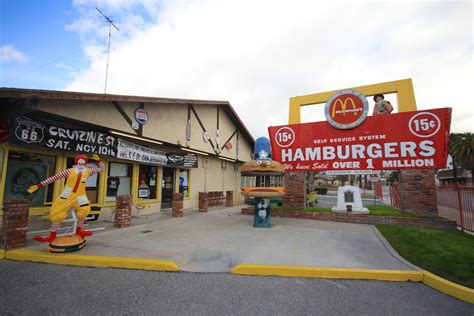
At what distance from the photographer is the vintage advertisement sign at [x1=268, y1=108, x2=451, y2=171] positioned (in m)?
9.69

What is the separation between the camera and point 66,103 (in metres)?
7.43

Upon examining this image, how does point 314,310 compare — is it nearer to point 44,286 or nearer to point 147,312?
point 147,312

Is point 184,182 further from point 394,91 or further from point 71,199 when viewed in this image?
point 394,91

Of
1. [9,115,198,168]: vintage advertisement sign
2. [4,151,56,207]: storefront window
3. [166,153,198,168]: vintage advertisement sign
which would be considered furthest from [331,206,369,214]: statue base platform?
[4,151,56,207]: storefront window

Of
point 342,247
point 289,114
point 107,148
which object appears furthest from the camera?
point 289,114

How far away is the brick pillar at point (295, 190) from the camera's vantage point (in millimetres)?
12094

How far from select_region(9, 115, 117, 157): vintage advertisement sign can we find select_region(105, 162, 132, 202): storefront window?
4.20 feet

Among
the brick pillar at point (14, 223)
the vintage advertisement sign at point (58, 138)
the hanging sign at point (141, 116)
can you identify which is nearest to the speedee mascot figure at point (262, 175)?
the hanging sign at point (141, 116)

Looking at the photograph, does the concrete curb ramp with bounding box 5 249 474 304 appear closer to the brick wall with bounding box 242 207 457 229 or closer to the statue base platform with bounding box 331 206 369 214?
the brick wall with bounding box 242 207 457 229

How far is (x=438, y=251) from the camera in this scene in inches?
217

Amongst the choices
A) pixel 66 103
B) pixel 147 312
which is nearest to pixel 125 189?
pixel 66 103

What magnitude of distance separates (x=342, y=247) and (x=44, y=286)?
6.58 meters

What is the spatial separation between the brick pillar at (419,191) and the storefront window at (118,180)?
12679 mm

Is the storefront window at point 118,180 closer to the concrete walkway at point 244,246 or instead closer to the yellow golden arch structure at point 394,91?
the concrete walkway at point 244,246
